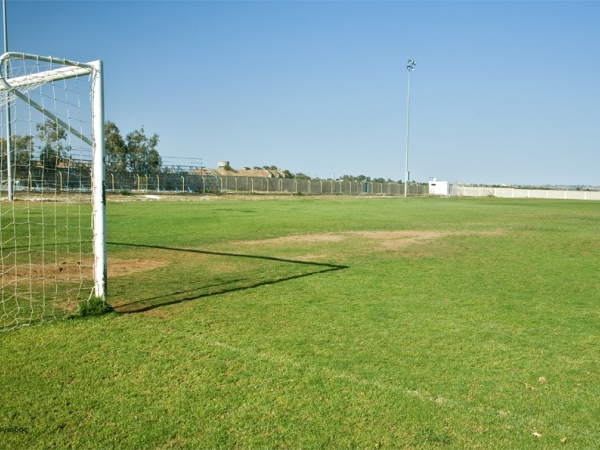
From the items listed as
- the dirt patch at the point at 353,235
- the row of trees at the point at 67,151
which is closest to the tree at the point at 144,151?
the row of trees at the point at 67,151

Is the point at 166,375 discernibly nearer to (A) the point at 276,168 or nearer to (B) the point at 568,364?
(B) the point at 568,364

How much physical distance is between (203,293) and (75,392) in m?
3.78

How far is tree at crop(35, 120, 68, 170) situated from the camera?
28.3ft

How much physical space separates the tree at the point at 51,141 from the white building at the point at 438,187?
263 ft

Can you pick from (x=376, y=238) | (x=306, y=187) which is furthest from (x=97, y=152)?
(x=306, y=187)

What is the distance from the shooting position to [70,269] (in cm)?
971

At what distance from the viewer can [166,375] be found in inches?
179

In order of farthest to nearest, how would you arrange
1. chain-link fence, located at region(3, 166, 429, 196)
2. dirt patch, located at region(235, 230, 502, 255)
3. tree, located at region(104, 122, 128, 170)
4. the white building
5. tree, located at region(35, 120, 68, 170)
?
1. the white building
2. tree, located at region(104, 122, 128, 170)
3. chain-link fence, located at region(3, 166, 429, 196)
4. dirt patch, located at region(235, 230, 502, 255)
5. tree, located at region(35, 120, 68, 170)

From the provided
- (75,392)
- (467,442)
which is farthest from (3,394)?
(467,442)

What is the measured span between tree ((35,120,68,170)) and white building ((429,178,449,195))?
80296mm

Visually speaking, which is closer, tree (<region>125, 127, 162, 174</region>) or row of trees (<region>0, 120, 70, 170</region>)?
row of trees (<region>0, 120, 70, 170</region>)

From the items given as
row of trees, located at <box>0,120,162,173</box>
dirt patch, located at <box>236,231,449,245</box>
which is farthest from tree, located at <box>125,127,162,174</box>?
dirt patch, located at <box>236,231,449,245</box>

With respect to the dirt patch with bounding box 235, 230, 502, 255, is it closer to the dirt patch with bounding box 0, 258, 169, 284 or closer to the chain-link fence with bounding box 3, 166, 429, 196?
the dirt patch with bounding box 0, 258, 169, 284

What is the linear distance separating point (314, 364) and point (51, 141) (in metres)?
7.58
